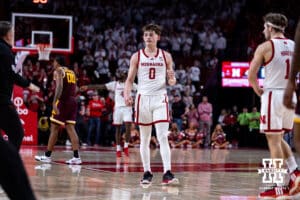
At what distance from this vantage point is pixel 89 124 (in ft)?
70.0

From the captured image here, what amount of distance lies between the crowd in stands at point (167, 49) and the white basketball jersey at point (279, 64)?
13.5 m

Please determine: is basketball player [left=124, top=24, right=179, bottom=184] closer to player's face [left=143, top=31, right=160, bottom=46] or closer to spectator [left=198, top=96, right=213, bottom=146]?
player's face [left=143, top=31, right=160, bottom=46]

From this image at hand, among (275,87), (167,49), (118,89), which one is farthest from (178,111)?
(275,87)

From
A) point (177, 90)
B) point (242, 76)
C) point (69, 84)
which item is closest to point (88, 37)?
point (177, 90)

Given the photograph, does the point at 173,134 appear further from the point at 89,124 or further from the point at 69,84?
the point at 69,84

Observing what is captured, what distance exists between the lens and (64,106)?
496 inches

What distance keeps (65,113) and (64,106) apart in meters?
0.15

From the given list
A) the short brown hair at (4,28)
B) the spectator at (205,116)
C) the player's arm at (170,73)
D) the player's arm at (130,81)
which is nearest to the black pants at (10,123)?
the short brown hair at (4,28)

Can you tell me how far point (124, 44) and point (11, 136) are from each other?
60.8 feet

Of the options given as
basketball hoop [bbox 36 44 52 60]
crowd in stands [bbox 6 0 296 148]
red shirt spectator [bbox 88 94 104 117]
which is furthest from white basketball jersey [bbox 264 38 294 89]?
red shirt spectator [bbox 88 94 104 117]

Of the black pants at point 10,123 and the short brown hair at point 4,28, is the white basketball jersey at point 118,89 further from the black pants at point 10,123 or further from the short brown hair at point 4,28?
the black pants at point 10,123

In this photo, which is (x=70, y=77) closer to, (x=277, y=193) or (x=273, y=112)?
(x=273, y=112)

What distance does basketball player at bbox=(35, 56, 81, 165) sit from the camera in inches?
486

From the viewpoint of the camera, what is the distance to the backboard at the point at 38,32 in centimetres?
2064
